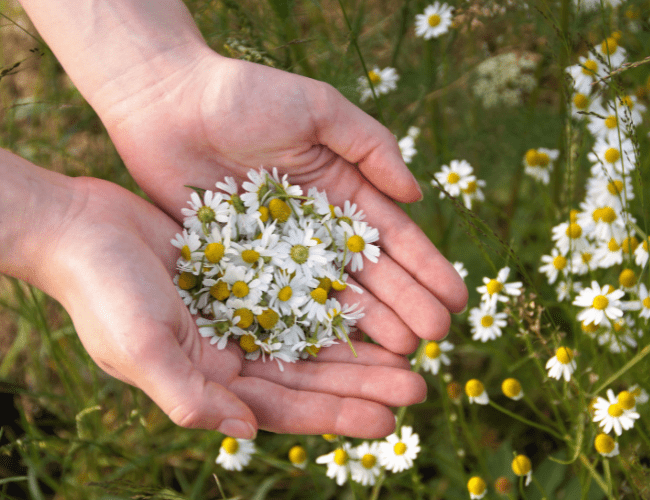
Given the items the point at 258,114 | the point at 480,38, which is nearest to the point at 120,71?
the point at 258,114

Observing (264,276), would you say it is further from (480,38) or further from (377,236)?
(480,38)

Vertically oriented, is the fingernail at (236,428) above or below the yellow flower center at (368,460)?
above

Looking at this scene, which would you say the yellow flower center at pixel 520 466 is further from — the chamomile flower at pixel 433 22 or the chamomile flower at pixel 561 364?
the chamomile flower at pixel 433 22

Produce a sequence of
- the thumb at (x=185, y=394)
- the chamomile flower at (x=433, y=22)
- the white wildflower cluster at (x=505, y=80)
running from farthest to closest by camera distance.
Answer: the white wildflower cluster at (x=505, y=80) → the chamomile flower at (x=433, y=22) → the thumb at (x=185, y=394)

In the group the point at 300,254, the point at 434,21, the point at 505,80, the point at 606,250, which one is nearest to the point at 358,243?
the point at 300,254

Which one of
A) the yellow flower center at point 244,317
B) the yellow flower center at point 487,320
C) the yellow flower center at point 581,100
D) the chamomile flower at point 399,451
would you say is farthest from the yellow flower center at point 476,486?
the yellow flower center at point 581,100

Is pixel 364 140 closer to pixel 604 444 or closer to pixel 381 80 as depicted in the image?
pixel 381 80
